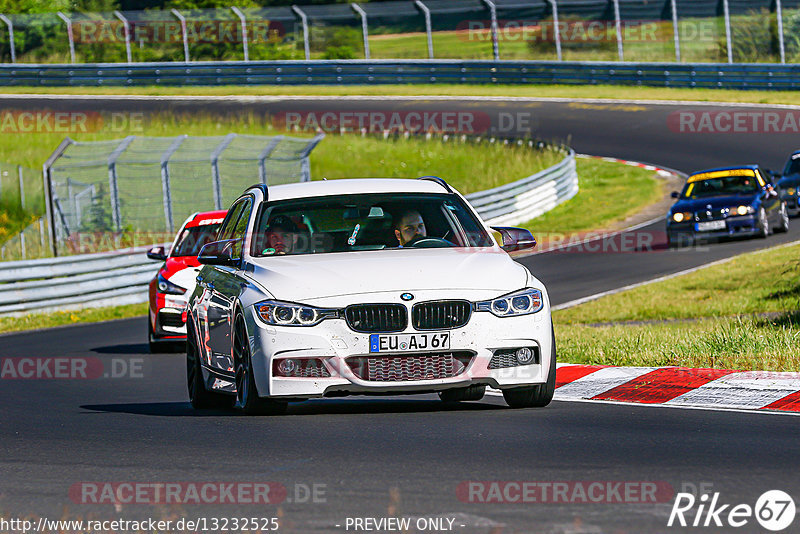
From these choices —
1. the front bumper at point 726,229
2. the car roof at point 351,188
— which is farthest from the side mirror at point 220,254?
the front bumper at point 726,229

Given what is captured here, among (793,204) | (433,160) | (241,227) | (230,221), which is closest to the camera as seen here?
(241,227)

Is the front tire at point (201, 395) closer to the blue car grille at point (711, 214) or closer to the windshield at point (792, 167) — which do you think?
the blue car grille at point (711, 214)

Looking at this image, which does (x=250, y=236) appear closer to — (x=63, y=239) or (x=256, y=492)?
(x=256, y=492)

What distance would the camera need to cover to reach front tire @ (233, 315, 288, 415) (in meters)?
8.86

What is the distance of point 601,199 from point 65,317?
52.8ft

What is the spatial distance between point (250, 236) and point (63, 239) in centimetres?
1789

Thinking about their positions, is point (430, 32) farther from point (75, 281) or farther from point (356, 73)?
point (75, 281)

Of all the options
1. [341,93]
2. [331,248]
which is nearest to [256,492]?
[331,248]

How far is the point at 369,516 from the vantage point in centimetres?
584

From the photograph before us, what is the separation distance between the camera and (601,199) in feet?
115
